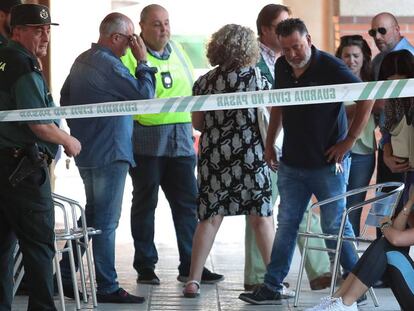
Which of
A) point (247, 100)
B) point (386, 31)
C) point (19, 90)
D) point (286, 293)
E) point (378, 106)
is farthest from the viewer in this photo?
point (386, 31)

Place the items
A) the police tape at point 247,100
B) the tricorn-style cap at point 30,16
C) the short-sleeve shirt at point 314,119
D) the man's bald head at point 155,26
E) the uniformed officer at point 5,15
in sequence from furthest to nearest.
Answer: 1. the man's bald head at point 155,26
2. the short-sleeve shirt at point 314,119
3. the uniformed officer at point 5,15
4. the tricorn-style cap at point 30,16
5. the police tape at point 247,100

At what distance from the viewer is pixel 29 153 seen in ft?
18.0

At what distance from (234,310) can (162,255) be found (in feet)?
7.89

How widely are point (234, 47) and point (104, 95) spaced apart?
0.85m

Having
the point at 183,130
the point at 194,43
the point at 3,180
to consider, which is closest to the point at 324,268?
the point at 183,130

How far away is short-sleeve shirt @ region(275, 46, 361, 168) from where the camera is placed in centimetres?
653

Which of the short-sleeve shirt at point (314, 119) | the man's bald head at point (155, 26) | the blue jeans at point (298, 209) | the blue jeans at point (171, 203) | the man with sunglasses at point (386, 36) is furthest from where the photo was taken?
the man with sunglasses at point (386, 36)

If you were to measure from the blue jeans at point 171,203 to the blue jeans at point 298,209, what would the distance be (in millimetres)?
945

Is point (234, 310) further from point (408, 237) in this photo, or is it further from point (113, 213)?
point (408, 237)

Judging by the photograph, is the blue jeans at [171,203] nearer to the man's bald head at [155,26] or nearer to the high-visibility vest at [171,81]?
the high-visibility vest at [171,81]

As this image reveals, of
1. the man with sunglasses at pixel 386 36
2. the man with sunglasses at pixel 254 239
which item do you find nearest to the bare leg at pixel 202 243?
the man with sunglasses at pixel 254 239

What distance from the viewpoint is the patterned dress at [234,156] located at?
6.82 meters

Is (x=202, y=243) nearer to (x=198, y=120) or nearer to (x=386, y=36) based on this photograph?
(x=198, y=120)

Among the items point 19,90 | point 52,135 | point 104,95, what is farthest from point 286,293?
point 19,90
